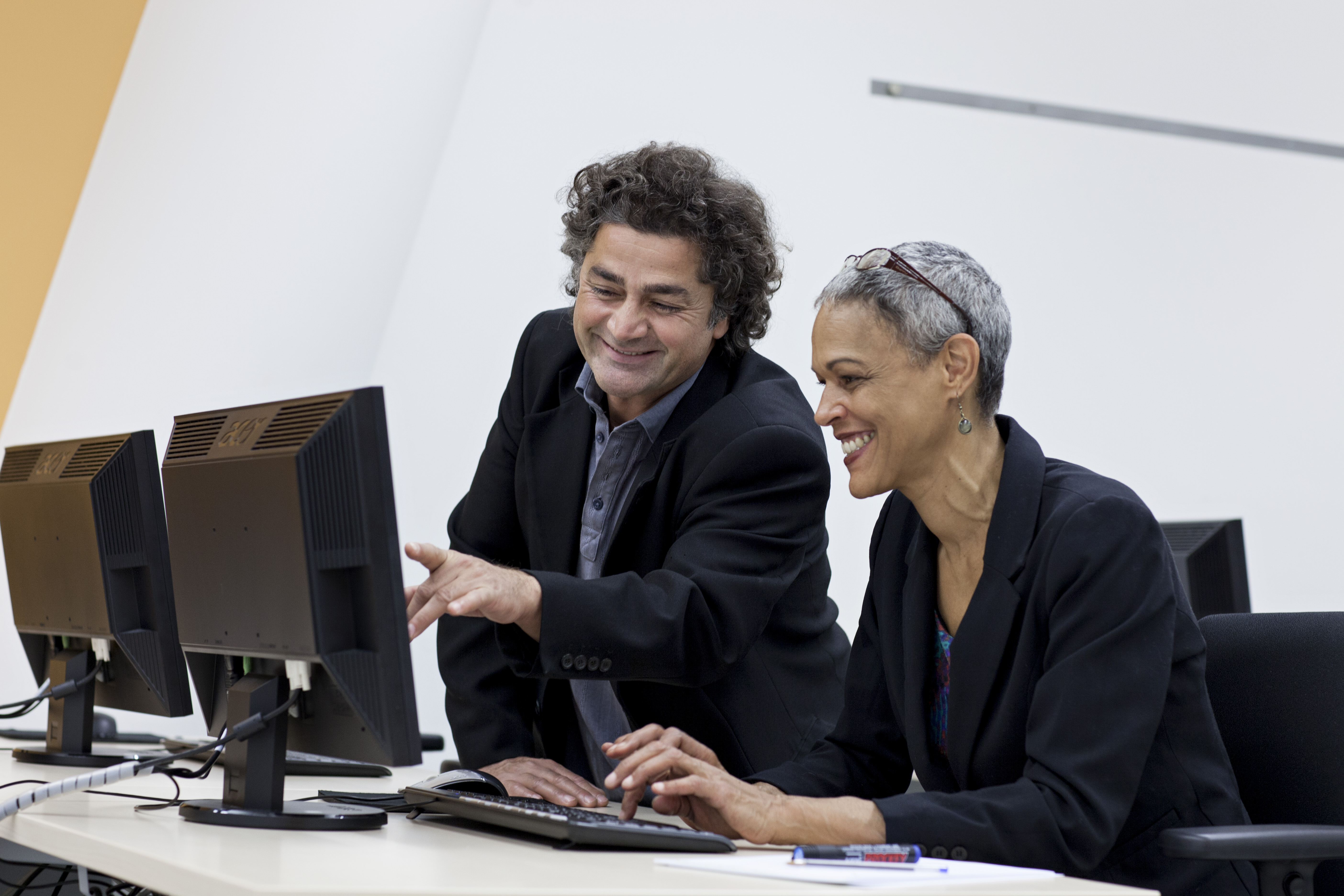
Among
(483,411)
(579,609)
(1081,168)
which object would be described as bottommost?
(579,609)

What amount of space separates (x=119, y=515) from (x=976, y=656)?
1.20 meters

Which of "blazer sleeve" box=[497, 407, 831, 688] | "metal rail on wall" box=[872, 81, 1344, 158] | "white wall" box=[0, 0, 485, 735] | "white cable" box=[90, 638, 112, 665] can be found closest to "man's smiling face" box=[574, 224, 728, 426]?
"blazer sleeve" box=[497, 407, 831, 688]

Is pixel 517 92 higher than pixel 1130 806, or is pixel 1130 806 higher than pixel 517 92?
pixel 517 92

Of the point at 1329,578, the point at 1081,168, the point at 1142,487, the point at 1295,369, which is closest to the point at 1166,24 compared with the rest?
the point at 1081,168

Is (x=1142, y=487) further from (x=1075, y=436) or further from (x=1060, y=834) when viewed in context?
(x=1060, y=834)

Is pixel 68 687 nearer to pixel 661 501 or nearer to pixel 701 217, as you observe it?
pixel 661 501

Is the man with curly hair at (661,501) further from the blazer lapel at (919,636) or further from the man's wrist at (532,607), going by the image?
the blazer lapel at (919,636)

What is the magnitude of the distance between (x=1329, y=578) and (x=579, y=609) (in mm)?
4081

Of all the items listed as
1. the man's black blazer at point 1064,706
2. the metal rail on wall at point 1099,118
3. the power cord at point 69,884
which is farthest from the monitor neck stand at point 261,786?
the metal rail on wall at point 1099,118

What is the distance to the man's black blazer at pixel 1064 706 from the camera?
127 centimetres

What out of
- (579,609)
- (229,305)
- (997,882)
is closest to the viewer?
(997,882)

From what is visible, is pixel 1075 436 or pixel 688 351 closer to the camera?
pixel 688 351

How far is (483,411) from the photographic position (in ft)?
11.5

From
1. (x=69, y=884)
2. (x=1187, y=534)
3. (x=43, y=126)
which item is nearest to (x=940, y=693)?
(x=1187, y=534)
